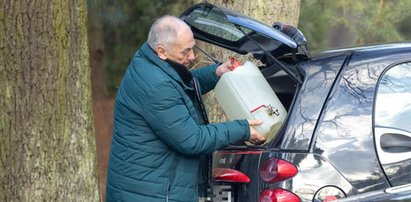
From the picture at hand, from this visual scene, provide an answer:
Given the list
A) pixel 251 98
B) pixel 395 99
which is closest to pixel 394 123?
pixel 395 99

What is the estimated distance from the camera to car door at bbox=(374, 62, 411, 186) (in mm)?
3877

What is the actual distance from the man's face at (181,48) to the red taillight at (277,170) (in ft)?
2.33

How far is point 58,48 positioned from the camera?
5227mm

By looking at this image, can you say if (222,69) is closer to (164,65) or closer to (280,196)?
(164,65)

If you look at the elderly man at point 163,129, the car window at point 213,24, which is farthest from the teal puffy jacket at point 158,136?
the car window at point 213,24

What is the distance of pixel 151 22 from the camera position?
38.2ft

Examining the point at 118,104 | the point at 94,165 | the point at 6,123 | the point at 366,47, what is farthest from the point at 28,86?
the point at 366,47

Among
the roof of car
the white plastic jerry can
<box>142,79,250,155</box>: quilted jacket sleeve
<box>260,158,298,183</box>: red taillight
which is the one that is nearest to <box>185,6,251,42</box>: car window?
the white plastic jerry can

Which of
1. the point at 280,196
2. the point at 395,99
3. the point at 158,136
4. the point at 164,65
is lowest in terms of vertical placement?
the point at 280,196

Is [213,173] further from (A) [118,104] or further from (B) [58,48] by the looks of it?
(B) [58,48]

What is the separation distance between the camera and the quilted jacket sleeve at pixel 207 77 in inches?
187

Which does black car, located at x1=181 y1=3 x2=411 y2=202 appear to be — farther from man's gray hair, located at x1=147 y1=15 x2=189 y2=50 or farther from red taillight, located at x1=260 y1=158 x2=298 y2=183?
man's gray hair, located at x1=147 y1=15 x2=189 y2=50

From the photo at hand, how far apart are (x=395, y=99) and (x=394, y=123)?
0.13 m

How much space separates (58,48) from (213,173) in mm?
1542
